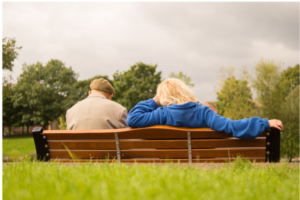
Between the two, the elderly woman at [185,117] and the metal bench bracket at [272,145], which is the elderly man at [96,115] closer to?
the elderly woman at [185,117]

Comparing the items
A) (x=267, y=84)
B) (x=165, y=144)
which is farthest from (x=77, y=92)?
(x=165, y=144)

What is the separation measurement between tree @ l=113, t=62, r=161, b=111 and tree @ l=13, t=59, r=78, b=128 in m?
10.4

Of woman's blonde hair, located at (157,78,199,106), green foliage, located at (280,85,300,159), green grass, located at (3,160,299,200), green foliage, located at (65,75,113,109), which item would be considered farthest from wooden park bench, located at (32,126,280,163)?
green foliage, located at (65,75,113,109)

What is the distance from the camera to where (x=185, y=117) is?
3.50m

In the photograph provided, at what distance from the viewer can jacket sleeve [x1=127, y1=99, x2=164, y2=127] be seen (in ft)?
11.4

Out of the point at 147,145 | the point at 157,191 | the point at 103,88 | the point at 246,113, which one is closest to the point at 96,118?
the point at 103,88

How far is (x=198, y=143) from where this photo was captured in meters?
3.51

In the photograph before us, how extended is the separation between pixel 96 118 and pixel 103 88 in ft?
2.59

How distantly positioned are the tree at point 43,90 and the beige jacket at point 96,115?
136 feet

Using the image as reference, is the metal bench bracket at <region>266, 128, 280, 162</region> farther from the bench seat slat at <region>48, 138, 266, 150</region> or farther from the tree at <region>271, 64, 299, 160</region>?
the tree at <region>271, 64, 299, 160</region>

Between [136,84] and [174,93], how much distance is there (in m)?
34.2

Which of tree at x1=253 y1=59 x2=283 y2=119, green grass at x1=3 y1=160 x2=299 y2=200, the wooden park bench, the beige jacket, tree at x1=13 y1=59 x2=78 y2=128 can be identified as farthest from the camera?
tree at x1=13 y1=59 x2=78 y2=128

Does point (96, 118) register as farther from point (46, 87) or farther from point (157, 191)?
point (46, 87)

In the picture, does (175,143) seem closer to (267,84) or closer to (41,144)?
(41,144)
